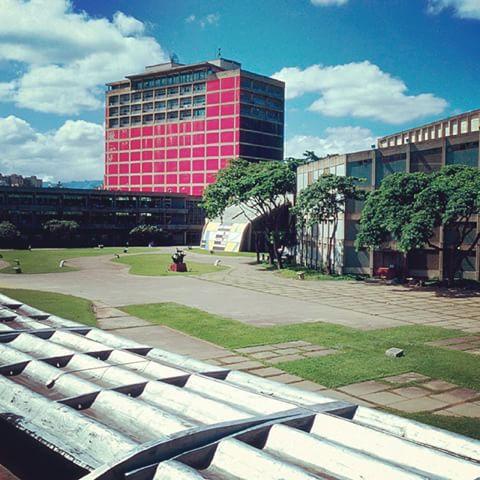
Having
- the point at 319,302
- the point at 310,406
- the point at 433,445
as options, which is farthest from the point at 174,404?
the point at 319,302

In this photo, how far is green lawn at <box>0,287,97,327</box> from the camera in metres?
17.8

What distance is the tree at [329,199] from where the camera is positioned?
1318 inches

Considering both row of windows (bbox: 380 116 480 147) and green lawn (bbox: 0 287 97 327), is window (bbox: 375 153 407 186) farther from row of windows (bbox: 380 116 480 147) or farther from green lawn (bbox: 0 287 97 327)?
row of windows (bbox: 380 116 480 147)

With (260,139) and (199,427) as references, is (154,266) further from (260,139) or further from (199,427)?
(260,139)

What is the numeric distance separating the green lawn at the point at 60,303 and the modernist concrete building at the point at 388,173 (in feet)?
63.3

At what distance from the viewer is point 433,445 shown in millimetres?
4289

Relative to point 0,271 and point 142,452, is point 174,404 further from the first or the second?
point 0,271

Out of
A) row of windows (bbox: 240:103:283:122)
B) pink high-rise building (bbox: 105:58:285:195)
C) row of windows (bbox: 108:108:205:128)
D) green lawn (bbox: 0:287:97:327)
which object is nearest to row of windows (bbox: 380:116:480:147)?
row of windows (bbox: 240:103:283:122)

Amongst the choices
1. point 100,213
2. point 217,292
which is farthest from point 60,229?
point 217,292

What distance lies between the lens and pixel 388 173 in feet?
A: 111

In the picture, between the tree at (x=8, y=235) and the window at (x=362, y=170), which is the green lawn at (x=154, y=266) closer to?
the window at (x=362, y=170)

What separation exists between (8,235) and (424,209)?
4561 cm

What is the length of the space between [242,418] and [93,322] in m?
13.3

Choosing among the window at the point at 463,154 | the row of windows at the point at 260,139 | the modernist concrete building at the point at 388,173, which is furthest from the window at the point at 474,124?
Answer: the row of windows at the point at 260,139
